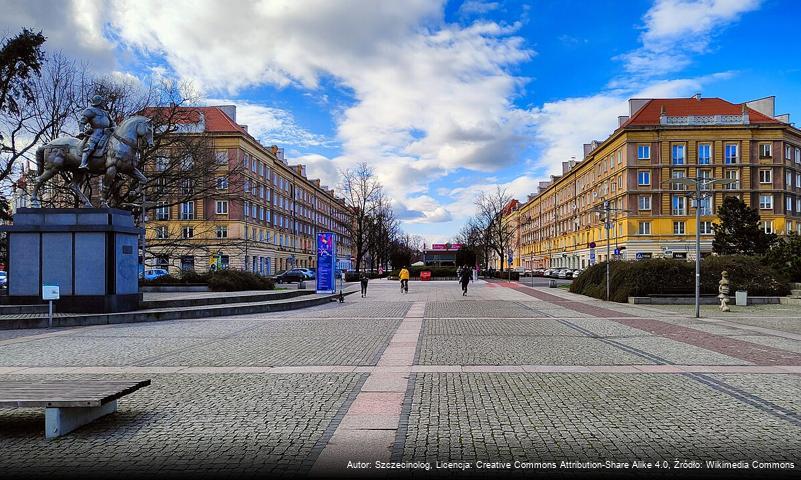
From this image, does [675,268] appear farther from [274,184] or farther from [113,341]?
[274,184]

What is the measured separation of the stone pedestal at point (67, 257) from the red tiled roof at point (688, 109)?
227 feet

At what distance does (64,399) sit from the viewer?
531 cm

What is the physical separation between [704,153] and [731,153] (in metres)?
3.39

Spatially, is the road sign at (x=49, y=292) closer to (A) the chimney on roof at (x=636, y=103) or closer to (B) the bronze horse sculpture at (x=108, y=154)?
(B) the bronze horse sculpture at (x=108, y=154)

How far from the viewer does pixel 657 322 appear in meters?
17.8

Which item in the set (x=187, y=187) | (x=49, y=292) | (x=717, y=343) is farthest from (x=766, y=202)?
(x=49, y=292)

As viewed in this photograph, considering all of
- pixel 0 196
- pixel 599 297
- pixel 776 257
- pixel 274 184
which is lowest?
pixel 599 297

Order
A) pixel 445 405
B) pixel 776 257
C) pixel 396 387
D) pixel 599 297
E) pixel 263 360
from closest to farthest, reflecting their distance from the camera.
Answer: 1. pixel 445 405
2. pixel 396 387
3. pixel 263 360
4. pixel 599 297
5. pixel 776 257

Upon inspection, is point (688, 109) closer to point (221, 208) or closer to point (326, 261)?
point (221, 208)

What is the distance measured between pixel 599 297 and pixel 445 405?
83.6 ft

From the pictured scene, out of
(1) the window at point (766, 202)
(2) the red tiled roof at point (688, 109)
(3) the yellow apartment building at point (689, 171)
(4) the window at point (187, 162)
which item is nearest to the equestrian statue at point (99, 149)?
(4) the window at point (187, 162)

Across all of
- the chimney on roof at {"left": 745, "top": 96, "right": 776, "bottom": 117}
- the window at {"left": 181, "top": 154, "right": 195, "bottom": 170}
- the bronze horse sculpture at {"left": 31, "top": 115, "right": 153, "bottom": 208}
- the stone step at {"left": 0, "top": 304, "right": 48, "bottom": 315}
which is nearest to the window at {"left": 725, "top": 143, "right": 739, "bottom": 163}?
the chimney on roof at {"left": 745, "top": 96, "right": 776, "bottom": 117}

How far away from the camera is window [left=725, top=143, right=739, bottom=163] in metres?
72.9

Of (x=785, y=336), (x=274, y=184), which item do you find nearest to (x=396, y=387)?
(x=785, y=336)
